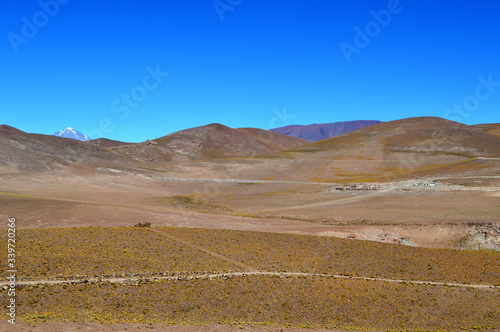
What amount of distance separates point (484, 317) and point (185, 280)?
16.5m

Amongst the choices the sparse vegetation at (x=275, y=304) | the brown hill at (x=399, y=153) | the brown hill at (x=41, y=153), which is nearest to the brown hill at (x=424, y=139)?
the brown hill at (x=399, y=153)

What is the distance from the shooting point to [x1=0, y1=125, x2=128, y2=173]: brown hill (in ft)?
349

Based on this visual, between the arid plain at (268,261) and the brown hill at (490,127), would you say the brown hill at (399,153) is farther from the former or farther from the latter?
the arid plain at (268,261)

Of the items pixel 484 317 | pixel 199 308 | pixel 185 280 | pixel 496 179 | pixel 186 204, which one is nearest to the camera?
pixel 199 308

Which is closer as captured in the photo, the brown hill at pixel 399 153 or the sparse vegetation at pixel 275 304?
the sparse vegetation at pixel 275 304

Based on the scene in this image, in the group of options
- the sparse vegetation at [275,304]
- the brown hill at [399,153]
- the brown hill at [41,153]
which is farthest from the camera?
the brown hill at [41,153]

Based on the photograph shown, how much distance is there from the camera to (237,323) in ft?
66.9

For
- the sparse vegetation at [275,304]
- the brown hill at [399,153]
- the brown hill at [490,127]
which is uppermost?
the brown hill at [490,127]

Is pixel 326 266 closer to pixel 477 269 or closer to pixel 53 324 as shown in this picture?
pixel 477 269

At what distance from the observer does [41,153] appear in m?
122

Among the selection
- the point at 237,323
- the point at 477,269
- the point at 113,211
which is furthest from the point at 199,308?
the point at 113,211

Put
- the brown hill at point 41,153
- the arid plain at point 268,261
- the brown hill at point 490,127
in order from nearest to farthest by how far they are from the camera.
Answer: the arid plain at point 268,261 < the brown hill at point 41,153 < the brown hill at point 490,127

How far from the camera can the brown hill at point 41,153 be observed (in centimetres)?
10642

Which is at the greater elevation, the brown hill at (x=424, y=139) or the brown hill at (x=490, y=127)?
the brown hill at (x=490, y=127)
